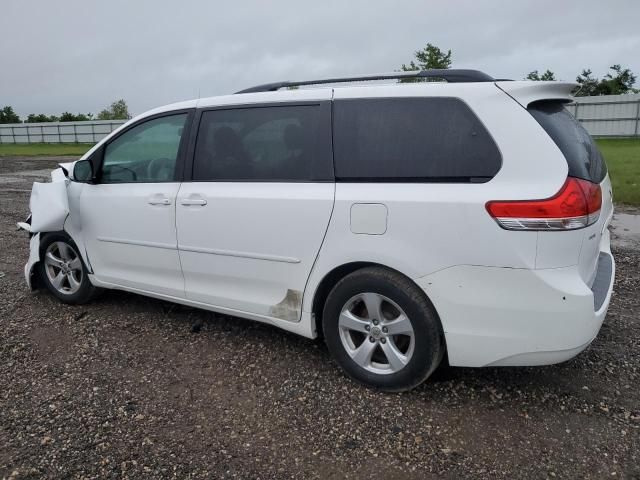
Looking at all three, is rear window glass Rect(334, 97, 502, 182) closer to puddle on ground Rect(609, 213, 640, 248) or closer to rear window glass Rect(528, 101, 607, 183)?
rear window glass Rect(528, 101, 607, 183)

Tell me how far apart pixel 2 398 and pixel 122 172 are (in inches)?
74.4

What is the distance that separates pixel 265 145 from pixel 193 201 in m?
0.66

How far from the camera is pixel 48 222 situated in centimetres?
482

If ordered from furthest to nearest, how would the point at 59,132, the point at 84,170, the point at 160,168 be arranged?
1. the point at 59,132
2. the point at 84,170
3. the point at 160,168

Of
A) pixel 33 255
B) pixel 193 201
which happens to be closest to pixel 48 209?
pixel 33 255

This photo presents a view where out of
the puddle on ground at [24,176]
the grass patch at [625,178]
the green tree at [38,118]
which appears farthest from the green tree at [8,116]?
the grass patch at [625,178]

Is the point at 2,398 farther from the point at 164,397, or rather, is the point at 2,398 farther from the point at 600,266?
the point at 600,266

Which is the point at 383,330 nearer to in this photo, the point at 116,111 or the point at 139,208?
the point at 139,208

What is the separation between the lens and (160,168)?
4.19m

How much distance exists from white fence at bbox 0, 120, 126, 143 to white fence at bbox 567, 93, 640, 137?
3098cm

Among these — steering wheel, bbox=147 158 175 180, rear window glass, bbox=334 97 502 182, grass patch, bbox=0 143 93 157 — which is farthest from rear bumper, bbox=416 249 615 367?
grass patch, bbox=0 143 93 157

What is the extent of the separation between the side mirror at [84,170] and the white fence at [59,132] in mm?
38773

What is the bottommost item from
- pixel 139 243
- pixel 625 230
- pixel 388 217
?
pixel 625 230

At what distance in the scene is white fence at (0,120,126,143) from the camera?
1703 inches
